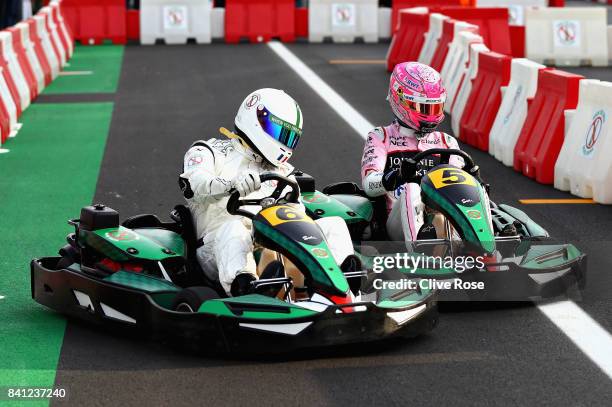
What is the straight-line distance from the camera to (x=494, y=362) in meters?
6.44

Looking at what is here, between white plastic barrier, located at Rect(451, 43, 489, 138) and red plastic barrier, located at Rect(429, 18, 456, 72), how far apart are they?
2.02m

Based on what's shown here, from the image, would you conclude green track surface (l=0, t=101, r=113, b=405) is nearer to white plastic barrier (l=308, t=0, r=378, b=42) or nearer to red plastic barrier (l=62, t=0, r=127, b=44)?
red plastic barrier (l=62, t=0, r=127, b=44)

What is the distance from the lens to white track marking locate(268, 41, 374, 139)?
50.0 feet

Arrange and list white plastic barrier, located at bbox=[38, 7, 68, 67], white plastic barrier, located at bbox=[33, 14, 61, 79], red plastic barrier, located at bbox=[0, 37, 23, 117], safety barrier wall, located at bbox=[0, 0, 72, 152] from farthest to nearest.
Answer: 1. white plastic barrier, located at bbox=[38, 7, 68, 67]
2. white plastic barrier, located at bbox=[33, 14, 61, 79]
3. red plastic barrier, located at bbox=[0, 37, 23, 117]
4. safety barrier wall, located at bbox=[0, 0, 72, 152]

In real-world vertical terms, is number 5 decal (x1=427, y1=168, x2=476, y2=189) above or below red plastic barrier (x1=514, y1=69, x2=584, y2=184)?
above

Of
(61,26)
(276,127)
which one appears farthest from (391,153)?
(61,26)

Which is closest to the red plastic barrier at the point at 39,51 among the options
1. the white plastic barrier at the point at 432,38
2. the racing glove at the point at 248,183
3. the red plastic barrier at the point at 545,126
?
the white plastic barrier at the point at 432,38

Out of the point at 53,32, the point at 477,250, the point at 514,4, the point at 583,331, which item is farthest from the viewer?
the point at 514,4

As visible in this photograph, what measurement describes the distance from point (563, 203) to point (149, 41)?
52.8 feet

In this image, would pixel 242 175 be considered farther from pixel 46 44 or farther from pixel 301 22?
pixel 301 22

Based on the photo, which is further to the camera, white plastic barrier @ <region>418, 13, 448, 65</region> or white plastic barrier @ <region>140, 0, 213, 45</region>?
white plastic barrier @ <region>140, 0, 213, 45</region>

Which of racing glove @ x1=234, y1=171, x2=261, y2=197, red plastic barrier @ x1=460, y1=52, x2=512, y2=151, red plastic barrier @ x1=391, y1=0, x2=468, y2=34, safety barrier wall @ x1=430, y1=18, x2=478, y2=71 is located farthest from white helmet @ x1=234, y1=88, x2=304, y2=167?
red plastic barrier @ x1=391, y1=0, x2=468, y2=34

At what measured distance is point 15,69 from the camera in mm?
16281

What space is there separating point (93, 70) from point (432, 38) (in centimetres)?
600
